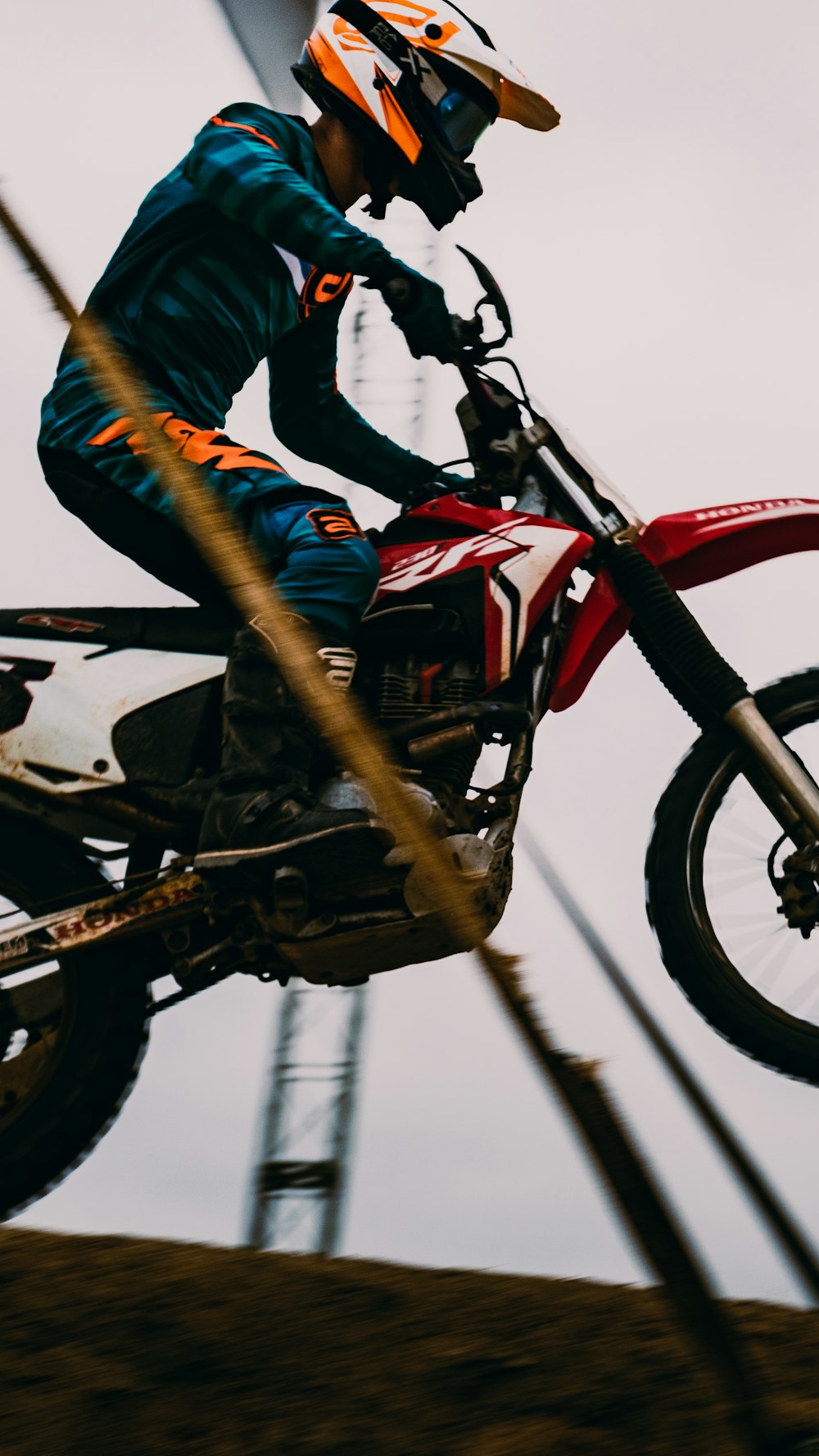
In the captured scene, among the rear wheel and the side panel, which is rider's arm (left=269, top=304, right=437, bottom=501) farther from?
the rear wheel

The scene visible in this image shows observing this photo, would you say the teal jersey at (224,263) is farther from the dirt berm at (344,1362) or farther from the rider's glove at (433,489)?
the dirt berm at (344,1362)

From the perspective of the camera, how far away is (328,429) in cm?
445

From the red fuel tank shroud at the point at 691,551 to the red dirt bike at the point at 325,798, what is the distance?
21 mm

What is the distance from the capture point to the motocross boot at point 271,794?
321 centimetres

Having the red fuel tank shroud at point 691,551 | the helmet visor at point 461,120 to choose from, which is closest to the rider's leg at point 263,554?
the red fuel tank shroud at point 691,551

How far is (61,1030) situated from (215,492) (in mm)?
1346

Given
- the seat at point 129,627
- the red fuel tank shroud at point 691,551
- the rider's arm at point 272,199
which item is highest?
Result: the rider's arm at point 272,199

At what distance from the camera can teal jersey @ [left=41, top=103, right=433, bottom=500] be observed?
11.3 ft

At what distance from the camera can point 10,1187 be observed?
338 cm

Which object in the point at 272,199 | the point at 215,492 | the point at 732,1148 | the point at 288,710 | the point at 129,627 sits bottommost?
the point at 732,1148

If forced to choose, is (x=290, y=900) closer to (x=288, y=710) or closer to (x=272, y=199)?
(x=288, y=710)

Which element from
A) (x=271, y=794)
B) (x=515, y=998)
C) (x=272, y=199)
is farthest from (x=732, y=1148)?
(x=272, y=199)

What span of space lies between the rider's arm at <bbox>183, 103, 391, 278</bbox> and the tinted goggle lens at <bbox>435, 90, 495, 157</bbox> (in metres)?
0.40

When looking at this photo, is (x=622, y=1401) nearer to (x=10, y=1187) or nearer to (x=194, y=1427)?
(x=194, y=1427)
